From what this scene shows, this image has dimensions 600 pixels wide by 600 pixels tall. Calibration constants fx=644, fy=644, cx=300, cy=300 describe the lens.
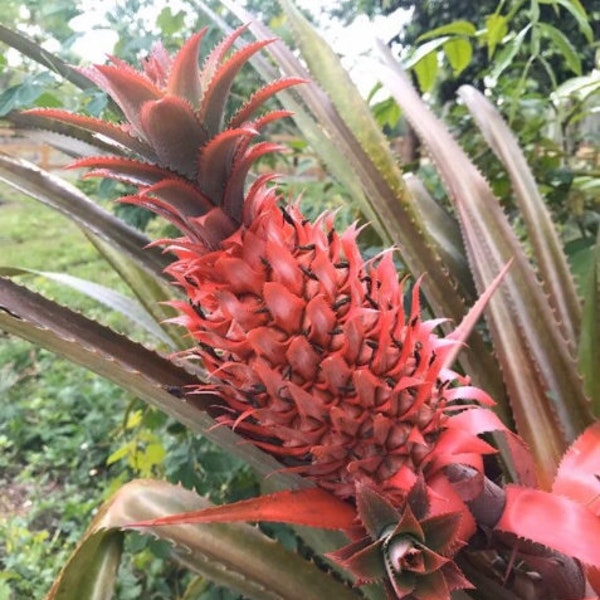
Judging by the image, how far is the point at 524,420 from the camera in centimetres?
77

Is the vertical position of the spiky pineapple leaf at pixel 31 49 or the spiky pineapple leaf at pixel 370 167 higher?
the spiky pineapple leaf at pixel 31 49

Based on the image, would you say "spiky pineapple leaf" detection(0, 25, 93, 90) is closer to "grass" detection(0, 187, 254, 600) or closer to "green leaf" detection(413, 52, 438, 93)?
"grass" detection(0, 187, 254, 600)

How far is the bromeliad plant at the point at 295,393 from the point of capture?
485mm

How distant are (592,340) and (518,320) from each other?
3.7 inches

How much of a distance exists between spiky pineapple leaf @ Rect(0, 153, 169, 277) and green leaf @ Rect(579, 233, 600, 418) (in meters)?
0.55

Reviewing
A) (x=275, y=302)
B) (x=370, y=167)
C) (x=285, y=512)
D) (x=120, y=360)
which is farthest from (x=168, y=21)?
(x=285, y=512)

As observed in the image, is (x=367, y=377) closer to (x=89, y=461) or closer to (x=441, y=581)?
(x=441, y=581)

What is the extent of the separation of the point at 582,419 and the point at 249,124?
574 mm

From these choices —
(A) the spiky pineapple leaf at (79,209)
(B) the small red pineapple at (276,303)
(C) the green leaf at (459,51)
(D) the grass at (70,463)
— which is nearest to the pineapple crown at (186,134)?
(B) the small red pineapple at (276,303)

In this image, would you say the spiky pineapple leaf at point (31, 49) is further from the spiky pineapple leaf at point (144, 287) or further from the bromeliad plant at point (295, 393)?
the bromeliad plant at point (295, 393)

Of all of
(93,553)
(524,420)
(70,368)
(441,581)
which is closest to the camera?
(441,581)

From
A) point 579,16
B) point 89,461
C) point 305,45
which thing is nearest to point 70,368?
point 89,461

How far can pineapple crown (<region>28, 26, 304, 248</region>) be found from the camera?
0.47 m

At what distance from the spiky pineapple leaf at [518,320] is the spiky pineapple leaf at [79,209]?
0.43 meters
